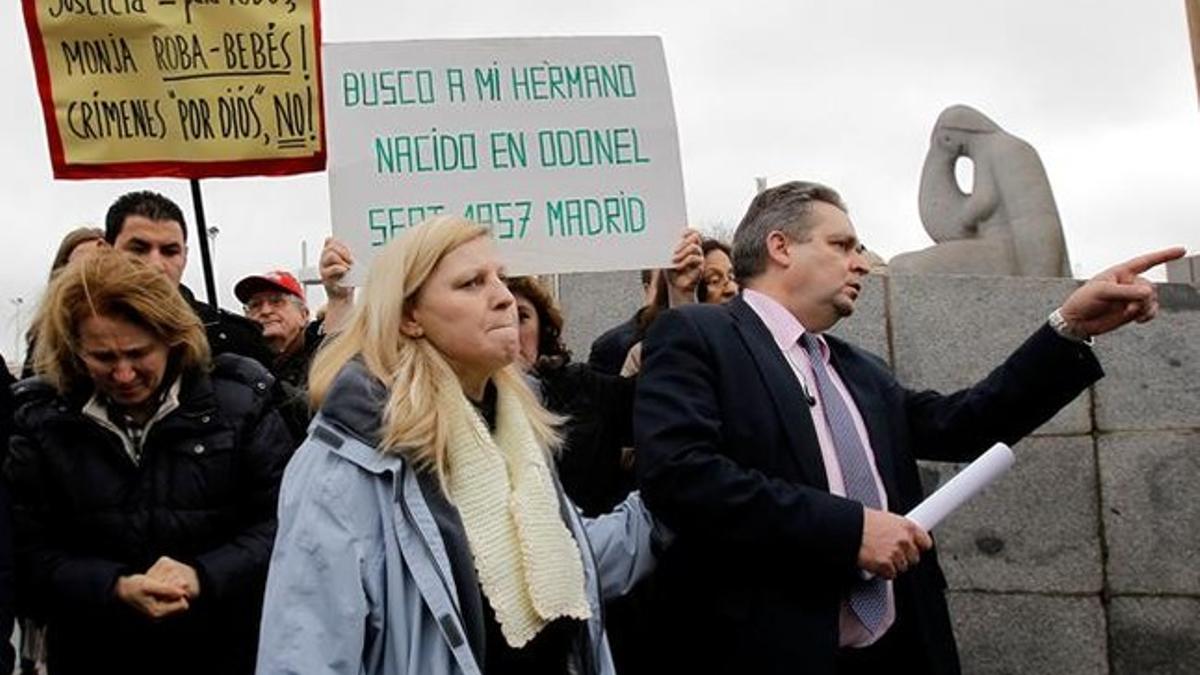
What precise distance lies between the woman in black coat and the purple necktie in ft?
3.91

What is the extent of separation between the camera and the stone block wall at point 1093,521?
4.64m

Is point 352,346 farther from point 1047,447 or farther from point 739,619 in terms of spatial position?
point 1047,447

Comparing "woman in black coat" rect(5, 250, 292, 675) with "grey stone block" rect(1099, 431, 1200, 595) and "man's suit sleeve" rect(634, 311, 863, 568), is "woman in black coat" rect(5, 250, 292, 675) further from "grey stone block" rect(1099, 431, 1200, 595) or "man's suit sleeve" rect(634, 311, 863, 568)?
"grey stone block" rect(1099, 431, 1200, 595)

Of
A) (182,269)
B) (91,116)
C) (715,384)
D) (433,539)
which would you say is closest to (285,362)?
(182,269)

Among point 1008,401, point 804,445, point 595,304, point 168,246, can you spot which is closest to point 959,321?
point 595,304

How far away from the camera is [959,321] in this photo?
5.09 meters

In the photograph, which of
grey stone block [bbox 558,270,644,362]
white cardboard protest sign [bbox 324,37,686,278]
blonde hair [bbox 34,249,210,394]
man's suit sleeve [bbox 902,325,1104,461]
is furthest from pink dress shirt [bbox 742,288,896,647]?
grey stone block [bbox 558,270,644,362]

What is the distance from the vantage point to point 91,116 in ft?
12.5

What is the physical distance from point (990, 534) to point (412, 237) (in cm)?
331

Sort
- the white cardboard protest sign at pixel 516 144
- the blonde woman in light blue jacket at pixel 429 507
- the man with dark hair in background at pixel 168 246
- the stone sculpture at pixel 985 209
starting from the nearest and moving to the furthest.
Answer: the blonde woman in light blue jacket at pixel 429 507 < the man with dark hair in background at pixel 168 246 < the white cardboard protest sign at pixel 516 144 < the stone sculpture at pixel 985 209

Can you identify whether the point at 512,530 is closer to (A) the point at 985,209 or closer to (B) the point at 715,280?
(B) the point at 715,280

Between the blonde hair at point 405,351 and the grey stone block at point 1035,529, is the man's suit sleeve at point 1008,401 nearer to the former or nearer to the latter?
the blonde hair at point 405,351

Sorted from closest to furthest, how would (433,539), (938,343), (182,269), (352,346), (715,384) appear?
(433,539)
(352,346)
(715,384)
(182,269)
(938,343)

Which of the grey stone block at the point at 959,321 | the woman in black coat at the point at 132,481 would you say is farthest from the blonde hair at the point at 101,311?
the grey stone block at the point at 959,321
